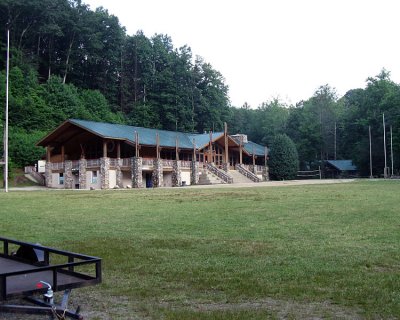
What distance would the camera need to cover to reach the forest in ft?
203

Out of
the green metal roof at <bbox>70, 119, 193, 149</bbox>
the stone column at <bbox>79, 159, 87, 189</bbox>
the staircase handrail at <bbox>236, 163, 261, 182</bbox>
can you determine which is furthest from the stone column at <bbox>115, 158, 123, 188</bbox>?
the staircase handrail at <bbox>236, 163, 261, 182</bbox>

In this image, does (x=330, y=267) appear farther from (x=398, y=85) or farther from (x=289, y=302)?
(x=398, y=85)

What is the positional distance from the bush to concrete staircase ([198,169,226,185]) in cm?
1236

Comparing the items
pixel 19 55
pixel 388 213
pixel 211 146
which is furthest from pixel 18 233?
pixel 19 55

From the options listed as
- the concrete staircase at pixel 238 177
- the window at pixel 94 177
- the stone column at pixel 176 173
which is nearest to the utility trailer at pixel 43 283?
the window at pixel 94 177

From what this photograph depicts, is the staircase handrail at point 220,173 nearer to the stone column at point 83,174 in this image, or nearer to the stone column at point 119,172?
the stone column at point 119,172

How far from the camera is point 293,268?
7.09m

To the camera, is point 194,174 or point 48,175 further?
point 194,174

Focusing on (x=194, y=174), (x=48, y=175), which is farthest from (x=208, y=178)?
(x=48, y=175)

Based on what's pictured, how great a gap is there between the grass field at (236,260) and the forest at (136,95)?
4312cm

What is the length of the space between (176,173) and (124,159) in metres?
5.79

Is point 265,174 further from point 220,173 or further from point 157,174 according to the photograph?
point 157,174

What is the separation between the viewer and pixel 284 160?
59656mm

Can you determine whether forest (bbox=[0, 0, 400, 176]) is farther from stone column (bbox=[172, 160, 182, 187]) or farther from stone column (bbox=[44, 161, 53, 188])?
stone column (bbox=[172, 160, 182, 187])
